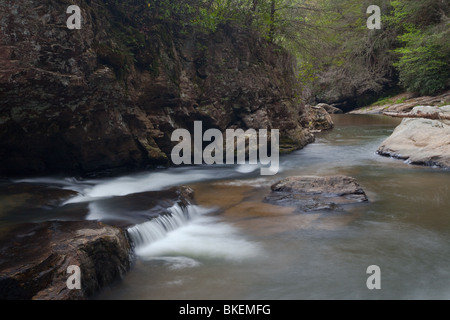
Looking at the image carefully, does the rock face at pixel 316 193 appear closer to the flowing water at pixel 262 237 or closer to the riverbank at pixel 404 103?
the flowing water at pixel 262 237

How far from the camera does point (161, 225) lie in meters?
4.98

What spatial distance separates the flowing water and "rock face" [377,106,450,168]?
110 cm

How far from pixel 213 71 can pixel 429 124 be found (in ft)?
22.4

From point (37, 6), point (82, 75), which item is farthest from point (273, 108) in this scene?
point (37, 6)

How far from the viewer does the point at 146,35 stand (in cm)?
898

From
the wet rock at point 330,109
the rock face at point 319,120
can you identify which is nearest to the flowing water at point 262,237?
the rock face at point 319,120

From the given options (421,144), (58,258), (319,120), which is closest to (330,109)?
(319,120)

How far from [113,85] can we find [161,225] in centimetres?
416

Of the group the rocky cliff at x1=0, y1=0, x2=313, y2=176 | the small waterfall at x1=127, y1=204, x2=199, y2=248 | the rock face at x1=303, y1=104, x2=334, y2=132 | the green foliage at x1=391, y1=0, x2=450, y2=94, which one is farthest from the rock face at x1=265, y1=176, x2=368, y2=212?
the green foliage at x1=391, y1=0, x2=450, y2=94

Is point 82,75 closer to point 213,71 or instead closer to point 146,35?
point 146,35

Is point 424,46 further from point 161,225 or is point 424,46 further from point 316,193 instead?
point 161,225

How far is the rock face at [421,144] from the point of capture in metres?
8.92

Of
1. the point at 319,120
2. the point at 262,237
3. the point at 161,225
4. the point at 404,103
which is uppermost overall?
the point at 404,103

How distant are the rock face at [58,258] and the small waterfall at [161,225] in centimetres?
29
